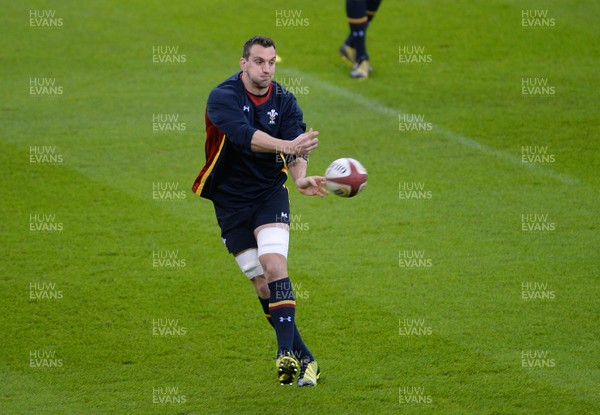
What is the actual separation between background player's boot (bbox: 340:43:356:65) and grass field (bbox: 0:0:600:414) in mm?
274

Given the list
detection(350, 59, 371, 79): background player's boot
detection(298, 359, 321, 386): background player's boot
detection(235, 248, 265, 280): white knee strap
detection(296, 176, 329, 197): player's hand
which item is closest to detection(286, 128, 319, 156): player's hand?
detection(296, 176, 329, 197): player's hand

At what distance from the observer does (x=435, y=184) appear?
1225cm

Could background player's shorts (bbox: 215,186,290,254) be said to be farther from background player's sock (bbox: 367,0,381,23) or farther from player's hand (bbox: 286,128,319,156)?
background player's sock (bbox: 367,0,381,23)

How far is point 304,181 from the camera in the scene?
7.51 m

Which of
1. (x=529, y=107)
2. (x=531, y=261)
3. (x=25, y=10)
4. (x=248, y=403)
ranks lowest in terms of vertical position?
(x=248, y=403)

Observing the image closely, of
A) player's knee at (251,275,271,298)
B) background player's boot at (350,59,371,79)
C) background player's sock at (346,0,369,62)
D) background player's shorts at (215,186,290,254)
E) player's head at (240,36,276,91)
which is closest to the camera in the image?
player's head at (240,36,276,91)

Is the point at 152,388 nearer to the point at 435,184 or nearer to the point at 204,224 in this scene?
the point at 204,224

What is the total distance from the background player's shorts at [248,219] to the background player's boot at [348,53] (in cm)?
877

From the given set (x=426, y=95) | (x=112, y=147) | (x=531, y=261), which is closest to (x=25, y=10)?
(x=112, y=147)

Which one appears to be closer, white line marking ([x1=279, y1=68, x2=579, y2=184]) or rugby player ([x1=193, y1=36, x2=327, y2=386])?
rugby player ([x1=193, y1=36, x2=327, y2=386])

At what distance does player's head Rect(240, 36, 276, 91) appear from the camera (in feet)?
24.2

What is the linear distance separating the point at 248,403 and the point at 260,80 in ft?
8.19

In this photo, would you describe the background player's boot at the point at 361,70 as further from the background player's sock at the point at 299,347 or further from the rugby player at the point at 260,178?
the background player's sock at the point at 299,347

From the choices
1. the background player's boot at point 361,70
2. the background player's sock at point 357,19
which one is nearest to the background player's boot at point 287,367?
the background player's sock at point 357,19
